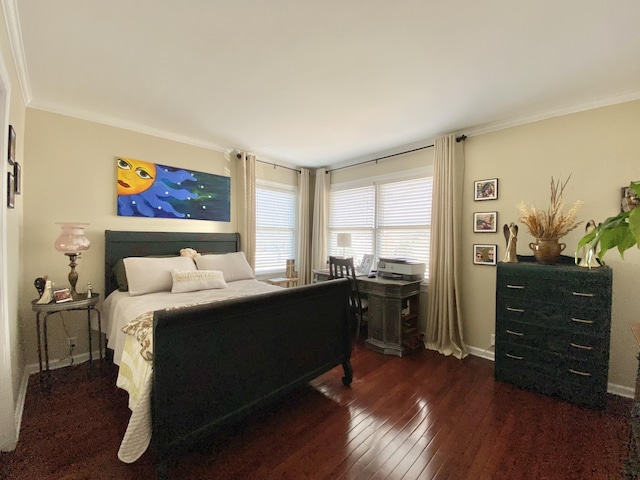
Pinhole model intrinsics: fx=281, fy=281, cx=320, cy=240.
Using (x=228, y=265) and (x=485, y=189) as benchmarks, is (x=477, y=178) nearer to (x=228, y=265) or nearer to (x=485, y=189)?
(x=485, y=189)

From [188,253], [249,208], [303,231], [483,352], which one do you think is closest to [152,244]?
[188,253]

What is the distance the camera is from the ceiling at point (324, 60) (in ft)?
4.99

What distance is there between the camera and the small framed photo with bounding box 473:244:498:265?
2.94m

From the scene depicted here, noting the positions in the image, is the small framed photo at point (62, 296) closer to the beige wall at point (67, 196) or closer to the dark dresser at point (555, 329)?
the beige wall at point (67, 196)

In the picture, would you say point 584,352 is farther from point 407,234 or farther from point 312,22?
point 312,22

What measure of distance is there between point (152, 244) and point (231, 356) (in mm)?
2071

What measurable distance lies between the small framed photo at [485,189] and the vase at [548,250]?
727 millimetres

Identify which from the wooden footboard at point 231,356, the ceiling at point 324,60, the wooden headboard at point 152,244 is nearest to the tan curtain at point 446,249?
the ceiling at point 324,60

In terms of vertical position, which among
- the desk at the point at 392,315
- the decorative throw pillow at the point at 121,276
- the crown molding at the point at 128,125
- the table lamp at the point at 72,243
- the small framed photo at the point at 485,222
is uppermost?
the crown molding at the point at 128,125

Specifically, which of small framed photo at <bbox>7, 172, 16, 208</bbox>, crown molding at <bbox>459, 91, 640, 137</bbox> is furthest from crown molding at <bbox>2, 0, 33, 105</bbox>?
crown molding at <bbox>459, 91, 640, 137</bbox>

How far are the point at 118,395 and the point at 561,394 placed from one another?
3492 mm

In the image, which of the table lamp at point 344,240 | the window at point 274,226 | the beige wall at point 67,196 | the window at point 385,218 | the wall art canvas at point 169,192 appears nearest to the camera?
the beige wall at point 67,196

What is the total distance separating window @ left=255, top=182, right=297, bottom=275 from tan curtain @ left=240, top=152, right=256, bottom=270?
311 mm

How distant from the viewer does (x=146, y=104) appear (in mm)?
2586
